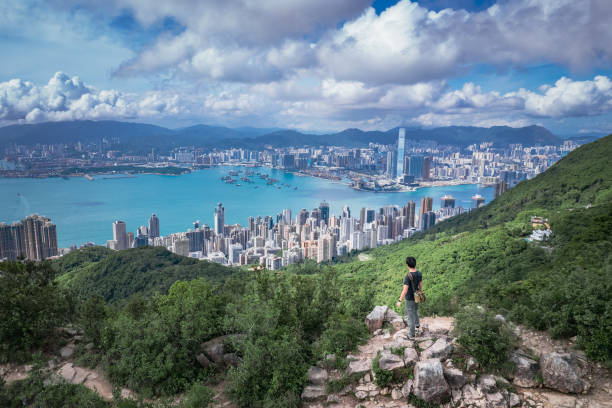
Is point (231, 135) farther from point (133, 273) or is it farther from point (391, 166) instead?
point (133, 273)

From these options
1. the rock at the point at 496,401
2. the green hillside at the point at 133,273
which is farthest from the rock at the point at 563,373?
the green hillside at the point at 133,273

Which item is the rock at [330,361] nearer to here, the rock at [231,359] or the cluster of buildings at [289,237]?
the rock at [231,359]

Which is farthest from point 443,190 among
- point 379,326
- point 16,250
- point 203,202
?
point 379,326

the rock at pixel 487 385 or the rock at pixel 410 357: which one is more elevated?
the rock at pixel 410 357

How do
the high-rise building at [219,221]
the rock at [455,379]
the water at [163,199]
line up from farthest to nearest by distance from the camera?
the high-rise building at [219,221], the water at [163,199], the rock at [455,379]

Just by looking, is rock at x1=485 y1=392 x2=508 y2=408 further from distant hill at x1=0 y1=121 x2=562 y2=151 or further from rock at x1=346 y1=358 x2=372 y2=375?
distant hill at x1=0 y1=121 x2=562 y2=151

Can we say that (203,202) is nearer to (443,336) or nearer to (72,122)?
(72,122)

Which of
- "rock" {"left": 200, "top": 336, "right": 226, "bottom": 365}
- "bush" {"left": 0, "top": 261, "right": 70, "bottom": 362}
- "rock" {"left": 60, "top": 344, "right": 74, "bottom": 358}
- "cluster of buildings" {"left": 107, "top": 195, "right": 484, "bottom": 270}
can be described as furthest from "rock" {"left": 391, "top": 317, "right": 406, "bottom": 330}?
"cluster of buildings" {"left": 107, "top": 195, "right": 484, "bottom": 270}
